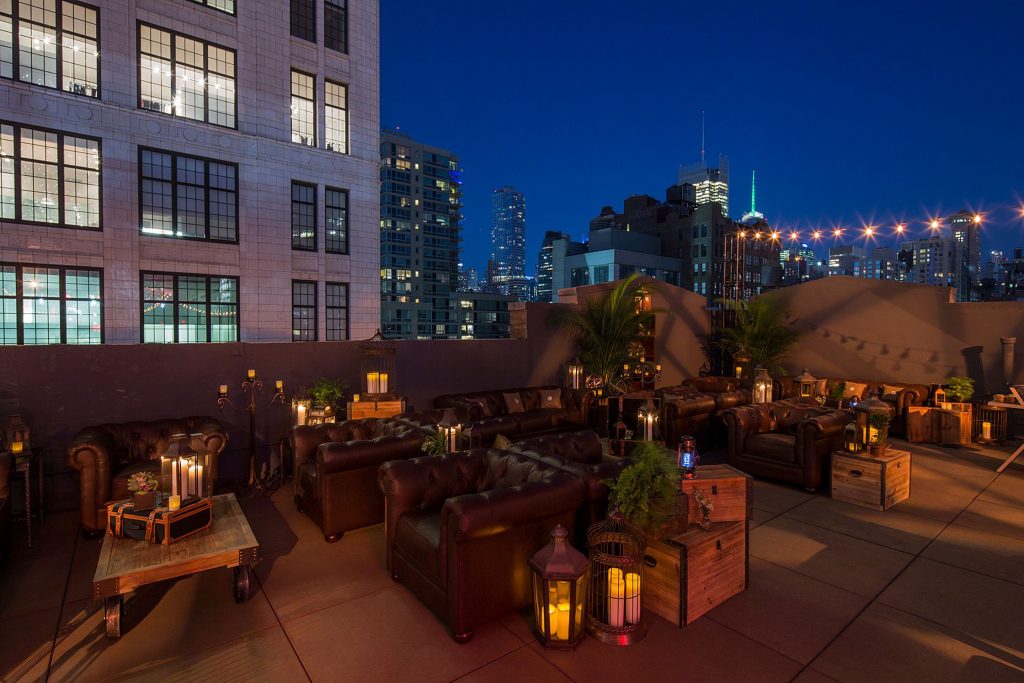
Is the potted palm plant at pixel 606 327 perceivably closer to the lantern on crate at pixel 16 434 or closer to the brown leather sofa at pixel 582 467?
the brown leather sofa at pixel 582 467

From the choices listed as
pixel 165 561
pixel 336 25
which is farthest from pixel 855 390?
pixel 336 25

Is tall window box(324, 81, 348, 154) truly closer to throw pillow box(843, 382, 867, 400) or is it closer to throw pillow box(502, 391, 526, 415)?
throw pillow box(502, 391, 526, 415)

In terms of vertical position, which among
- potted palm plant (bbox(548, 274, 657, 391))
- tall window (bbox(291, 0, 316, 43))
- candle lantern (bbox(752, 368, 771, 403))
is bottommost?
candle lantern (bbox(752, 368, 771, 403))

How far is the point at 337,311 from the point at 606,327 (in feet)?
24.4

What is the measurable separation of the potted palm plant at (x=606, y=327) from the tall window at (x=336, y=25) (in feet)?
31.5

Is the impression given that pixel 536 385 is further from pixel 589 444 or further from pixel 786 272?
pixel 786 272

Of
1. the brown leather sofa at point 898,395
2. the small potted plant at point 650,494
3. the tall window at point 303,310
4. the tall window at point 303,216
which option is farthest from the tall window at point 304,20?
the brown leather sofa at point 898,395

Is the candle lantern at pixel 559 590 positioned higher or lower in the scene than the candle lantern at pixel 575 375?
lower

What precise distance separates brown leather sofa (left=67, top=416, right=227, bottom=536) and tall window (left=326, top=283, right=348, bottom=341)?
25.0 ft

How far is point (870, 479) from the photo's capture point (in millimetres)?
5750

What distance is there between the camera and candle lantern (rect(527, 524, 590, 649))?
3104mm

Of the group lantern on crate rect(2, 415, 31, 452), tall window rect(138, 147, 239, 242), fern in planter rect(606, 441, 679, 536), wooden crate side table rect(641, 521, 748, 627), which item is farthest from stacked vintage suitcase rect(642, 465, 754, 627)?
tall window rect(138, 147, 239, 242)

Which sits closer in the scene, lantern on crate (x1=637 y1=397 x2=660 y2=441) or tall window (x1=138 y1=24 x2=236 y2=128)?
lantern on crate (x1=637 y1=397 x2=660 y2=441)

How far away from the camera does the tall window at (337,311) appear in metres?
13.9
